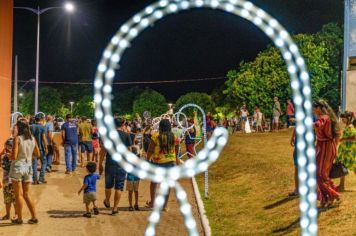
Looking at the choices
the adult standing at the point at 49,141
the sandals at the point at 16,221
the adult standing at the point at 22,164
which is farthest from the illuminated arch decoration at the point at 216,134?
the adult standing at the point at 49,141

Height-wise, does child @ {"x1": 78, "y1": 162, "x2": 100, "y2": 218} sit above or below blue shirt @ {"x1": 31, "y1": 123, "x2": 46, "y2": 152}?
below

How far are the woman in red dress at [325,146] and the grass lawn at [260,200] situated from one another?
29 centimetres

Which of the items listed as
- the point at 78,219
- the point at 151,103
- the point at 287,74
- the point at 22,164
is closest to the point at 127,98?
the point at 151,103

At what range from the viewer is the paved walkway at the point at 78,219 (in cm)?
996

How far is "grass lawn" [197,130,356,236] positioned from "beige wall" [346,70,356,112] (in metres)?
11.5

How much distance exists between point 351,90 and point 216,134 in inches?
1086

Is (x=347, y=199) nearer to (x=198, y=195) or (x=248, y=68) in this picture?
(x=198, y=195)

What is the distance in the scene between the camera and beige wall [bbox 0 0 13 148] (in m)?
20.2

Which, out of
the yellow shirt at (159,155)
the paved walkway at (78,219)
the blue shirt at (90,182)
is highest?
the yellow shirt at (159,155)

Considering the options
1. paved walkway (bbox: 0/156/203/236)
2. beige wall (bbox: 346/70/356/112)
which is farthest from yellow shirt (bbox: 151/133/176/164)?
beige wall (bbox: 346/70/356/112)

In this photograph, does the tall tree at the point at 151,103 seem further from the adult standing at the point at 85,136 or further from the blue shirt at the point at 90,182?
the blue shirt at the point at 90,182

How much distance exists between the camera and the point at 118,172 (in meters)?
11.2

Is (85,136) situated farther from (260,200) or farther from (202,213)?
(202,213)

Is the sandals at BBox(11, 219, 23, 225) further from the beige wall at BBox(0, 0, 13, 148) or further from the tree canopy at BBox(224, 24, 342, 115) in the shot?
the tree canopy at BBox(224, 24, 342, 115)
